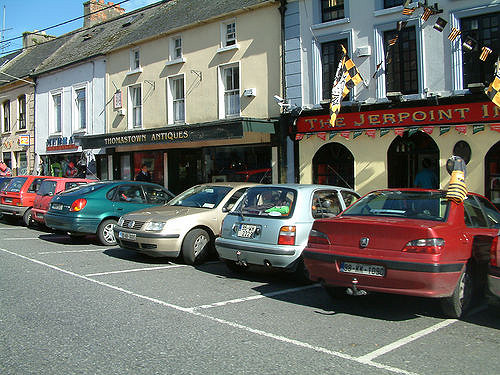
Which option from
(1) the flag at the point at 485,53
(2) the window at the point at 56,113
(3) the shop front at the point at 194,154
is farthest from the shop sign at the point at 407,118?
(2) the window at the point at 56,113

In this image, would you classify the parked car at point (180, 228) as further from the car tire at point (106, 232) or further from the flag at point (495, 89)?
the flag at point (495, 89)

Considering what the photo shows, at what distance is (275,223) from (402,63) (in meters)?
8.25

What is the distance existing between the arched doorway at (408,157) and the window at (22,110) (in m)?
22.4

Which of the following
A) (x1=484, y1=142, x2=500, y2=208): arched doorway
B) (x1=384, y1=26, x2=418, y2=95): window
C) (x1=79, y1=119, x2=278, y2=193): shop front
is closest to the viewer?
(x1=484, y1=142, x2=500, y2=208): arched doorway

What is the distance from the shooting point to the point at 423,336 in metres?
5.26

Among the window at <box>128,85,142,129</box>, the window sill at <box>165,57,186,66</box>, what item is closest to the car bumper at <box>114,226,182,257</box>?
the window sill at <box>165,57,186,66</box>

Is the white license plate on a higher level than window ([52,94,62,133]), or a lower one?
lower

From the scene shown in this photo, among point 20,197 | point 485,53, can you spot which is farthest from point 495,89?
point 20,197

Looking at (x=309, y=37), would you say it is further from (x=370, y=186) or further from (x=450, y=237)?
(x=450, y=237)

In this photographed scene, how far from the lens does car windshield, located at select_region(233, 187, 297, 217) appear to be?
25.2 ft

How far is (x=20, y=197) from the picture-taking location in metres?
14.8

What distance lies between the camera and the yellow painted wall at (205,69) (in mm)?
16422

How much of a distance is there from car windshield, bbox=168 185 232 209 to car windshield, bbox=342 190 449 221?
3512mm

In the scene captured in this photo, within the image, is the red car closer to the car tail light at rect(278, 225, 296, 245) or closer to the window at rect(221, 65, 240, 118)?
the car tail light at rect(278, 225, 296, 245)
